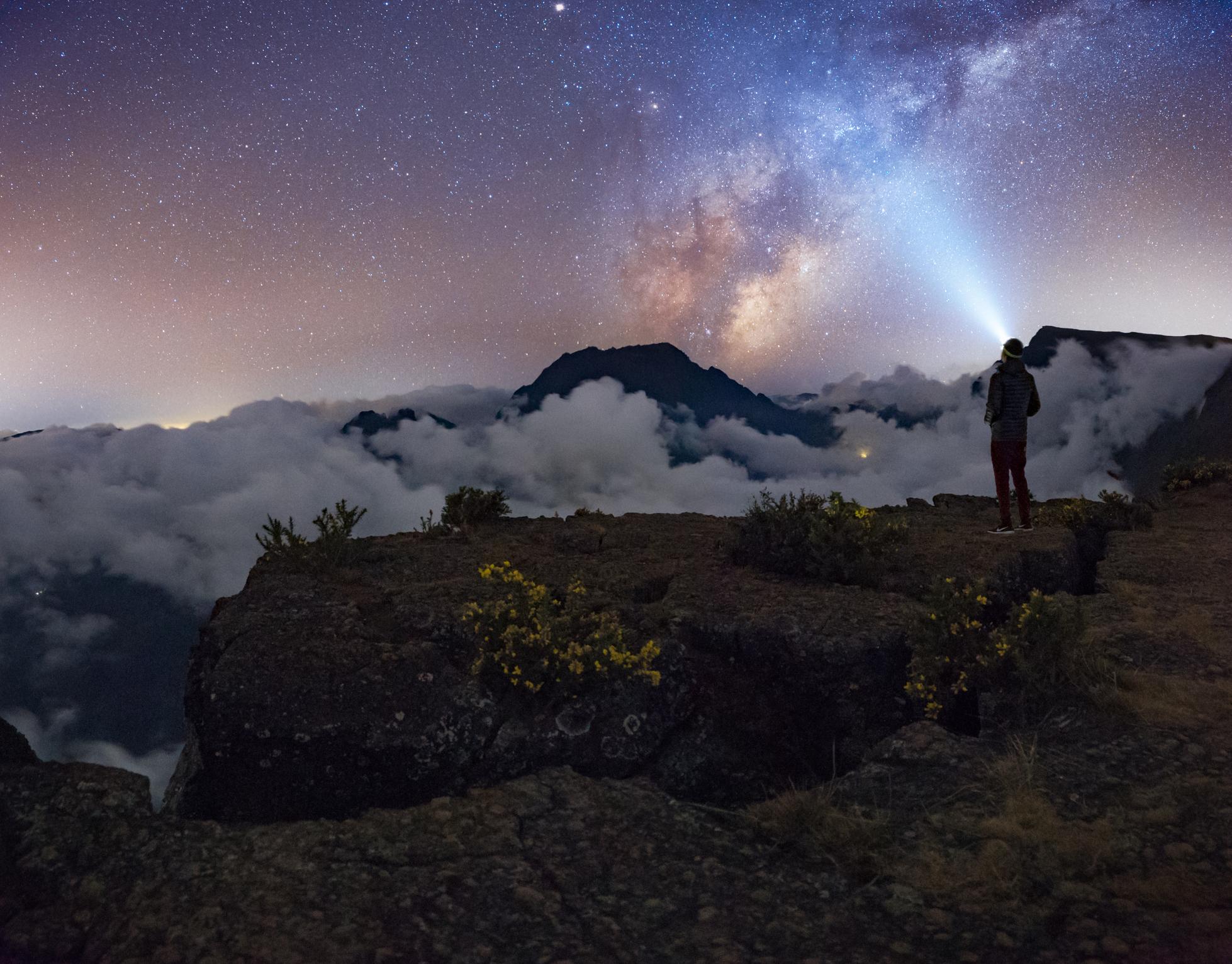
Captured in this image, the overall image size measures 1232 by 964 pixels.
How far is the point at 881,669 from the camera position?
17.6 ft

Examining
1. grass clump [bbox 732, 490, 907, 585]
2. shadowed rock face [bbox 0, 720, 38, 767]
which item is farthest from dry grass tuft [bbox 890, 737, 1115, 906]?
shadowed rock face [bbox 0, 720, 38, 767]

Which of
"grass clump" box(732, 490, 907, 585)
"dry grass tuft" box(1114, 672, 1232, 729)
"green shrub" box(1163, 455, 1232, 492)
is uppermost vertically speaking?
"green shrub" box(1163, 455, 1232, 492)

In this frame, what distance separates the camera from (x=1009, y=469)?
10.3 metres

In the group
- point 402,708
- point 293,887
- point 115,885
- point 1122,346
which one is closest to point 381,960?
point 293,887

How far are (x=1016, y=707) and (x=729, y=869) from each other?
2622 millimetres

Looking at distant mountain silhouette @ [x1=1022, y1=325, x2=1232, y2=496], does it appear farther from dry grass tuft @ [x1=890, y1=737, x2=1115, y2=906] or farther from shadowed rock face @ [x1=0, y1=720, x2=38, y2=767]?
shadowed rock face @ [x1=0, y1=720, x2=38, y2=767]

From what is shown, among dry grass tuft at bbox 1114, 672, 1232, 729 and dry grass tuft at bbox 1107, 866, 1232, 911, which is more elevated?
dry grass tuft at bbox 1114, 672, 1232, 729

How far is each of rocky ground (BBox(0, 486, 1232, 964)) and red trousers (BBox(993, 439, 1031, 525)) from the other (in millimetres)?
5693

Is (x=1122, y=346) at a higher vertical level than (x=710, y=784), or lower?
higher

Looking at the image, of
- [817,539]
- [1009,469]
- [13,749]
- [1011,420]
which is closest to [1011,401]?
[1011,420]

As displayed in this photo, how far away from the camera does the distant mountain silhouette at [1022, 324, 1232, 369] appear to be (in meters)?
69.6

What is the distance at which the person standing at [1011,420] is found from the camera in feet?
32.7

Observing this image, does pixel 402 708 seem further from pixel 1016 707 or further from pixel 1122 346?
pixel 1122 346

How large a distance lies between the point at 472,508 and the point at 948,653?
21.4ft
